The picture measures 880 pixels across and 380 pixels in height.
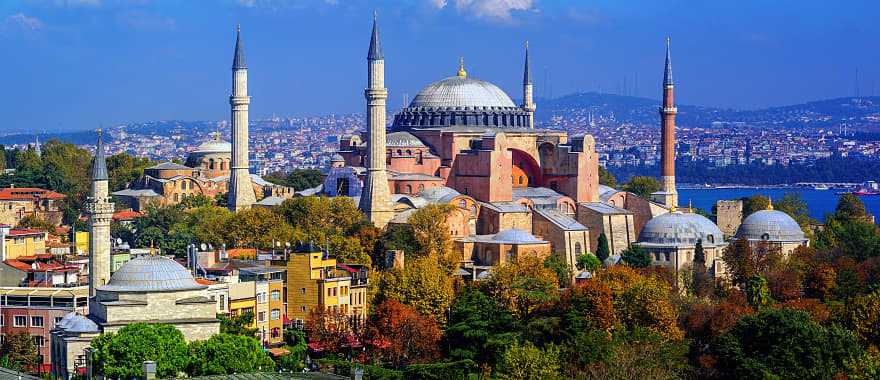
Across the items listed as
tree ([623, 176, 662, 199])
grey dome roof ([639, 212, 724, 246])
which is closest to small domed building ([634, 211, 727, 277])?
grey dome roof ([639, 212, 724, 246])

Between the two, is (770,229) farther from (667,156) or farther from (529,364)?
(529,364)

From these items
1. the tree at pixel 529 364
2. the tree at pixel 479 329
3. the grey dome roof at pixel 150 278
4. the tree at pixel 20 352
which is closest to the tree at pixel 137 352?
the grey dome roof at pixel 150 278

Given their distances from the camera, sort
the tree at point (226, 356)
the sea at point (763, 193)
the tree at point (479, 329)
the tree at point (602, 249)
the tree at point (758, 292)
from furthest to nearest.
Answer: the sea at point (763, 193) → the tree at point (602, 249) → the tree at point (758, 292) → the tree at point (479, 329) → the tree at point (226, 356)

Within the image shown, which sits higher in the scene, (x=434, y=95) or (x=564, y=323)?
(x=434, y=95)

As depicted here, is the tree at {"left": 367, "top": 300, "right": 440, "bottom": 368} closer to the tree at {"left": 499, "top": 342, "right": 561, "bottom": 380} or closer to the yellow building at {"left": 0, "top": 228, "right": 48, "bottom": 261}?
the tree at {"left": 499, "top": 342, "right": 561, "bottom": 380}

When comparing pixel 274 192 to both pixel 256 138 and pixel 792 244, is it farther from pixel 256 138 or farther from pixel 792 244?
pixel 256 138

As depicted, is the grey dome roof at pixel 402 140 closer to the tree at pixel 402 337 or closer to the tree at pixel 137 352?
the tree at pixel 402 337

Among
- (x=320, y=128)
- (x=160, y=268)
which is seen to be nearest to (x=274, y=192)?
(x=160, y=268)
